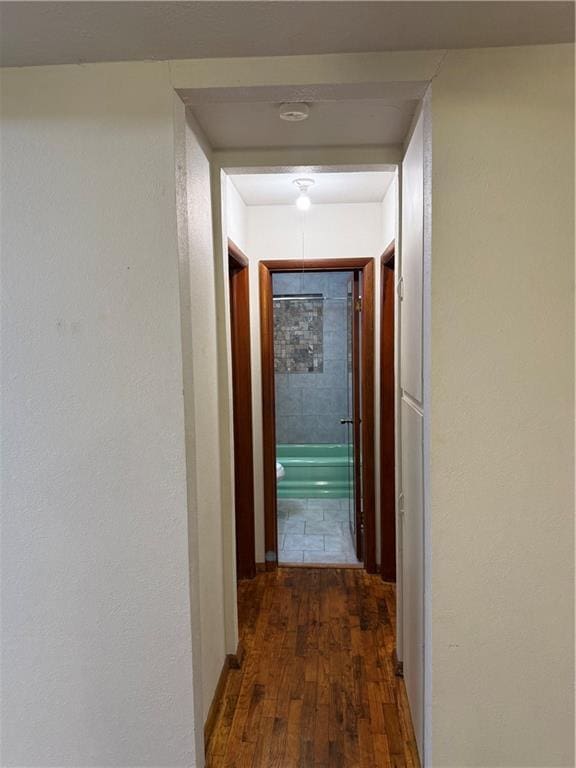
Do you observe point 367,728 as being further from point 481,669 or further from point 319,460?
point 319,460

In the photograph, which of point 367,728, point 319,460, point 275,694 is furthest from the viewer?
point 319,460

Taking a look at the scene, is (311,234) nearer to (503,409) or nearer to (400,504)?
(400,504)

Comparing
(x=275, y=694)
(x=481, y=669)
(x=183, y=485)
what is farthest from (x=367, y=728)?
(x=183, y=485)

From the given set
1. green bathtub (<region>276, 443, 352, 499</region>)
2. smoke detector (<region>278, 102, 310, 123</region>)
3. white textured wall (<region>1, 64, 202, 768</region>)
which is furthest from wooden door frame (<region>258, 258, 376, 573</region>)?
white textured wall (<region>1, 64, 202, 768</region>)

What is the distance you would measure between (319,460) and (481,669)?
12.5 feet

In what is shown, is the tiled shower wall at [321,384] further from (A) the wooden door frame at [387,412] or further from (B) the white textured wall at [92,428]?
(B) the white textured wall at [92,428]

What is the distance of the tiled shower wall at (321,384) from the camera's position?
519 cm

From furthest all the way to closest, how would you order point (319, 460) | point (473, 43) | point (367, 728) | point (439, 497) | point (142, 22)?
point (319, 460) → point (367, 728) → point (439, 497) → point (473, 43) → point (142, 22)

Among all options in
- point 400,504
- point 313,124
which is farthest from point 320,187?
point 400,504

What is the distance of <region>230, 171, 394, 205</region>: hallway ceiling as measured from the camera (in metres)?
2.55

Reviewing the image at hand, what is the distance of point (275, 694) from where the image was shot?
2.14 meters

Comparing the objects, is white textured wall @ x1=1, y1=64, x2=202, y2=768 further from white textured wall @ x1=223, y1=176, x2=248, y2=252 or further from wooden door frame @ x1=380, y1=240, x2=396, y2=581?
wooden door frame @ x1=380, y1=240, x2=396, y2=581

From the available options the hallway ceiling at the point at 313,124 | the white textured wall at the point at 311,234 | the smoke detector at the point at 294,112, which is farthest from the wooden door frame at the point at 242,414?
the smoke detector at the point at 294,112

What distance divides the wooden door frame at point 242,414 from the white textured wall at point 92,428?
160cm
